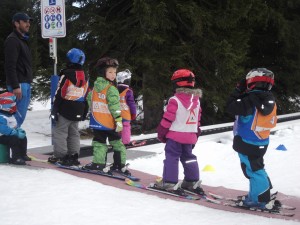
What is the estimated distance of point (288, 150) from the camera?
8844 millimetres

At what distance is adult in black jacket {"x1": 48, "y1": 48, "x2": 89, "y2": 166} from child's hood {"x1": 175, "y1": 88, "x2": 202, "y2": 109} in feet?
5.79

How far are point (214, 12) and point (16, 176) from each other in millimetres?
8129

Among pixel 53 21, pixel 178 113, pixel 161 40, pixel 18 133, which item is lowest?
pixel 18 133

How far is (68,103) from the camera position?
20.4ft

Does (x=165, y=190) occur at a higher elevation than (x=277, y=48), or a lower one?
lower

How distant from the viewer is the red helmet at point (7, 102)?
6.00m

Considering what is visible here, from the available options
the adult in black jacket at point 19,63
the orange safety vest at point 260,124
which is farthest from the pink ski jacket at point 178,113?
the adult in black jacket at point 19,63

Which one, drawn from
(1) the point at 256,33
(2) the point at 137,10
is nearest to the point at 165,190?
(2) the point at 137,10

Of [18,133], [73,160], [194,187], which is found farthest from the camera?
[73,160]

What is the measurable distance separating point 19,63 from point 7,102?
2.49 feet

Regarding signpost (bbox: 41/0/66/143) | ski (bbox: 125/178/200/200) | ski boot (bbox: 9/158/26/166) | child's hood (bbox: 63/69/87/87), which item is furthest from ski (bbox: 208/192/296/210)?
signpost (bbox: 41/0/66/143)

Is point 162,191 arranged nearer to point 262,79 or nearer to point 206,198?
point 206,198

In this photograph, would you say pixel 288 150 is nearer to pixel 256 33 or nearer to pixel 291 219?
pixel 291 219

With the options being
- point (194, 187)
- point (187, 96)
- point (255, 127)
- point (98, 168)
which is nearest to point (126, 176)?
point (98, 168)
